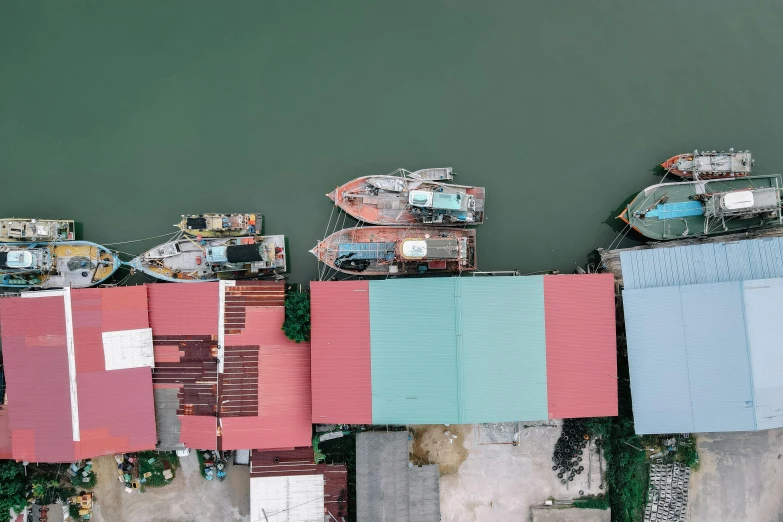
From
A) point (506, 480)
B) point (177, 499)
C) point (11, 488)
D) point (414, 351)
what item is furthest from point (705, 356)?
point (11, 488)

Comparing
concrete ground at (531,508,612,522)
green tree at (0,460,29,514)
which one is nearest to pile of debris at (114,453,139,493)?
green tree at (0,460,29,514)

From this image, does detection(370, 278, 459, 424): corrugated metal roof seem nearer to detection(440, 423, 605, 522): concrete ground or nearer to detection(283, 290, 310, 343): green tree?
detection(283, 290, 310, 343): green tree

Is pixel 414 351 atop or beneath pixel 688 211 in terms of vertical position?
beneath

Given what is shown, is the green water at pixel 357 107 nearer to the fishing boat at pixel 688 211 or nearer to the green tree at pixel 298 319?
the fishing boat at pixel 688 211

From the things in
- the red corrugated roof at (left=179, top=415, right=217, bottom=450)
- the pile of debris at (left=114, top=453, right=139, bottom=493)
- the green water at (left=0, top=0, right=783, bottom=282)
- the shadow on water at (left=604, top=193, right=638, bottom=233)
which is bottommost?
the pile of debris at (left=114, top=453, right=139, bottom=493)

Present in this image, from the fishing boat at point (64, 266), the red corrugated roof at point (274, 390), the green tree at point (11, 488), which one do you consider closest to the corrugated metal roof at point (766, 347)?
the red corrugated roof at point (274, 390)

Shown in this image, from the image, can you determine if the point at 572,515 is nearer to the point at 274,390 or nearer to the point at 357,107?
the point at 274,390
